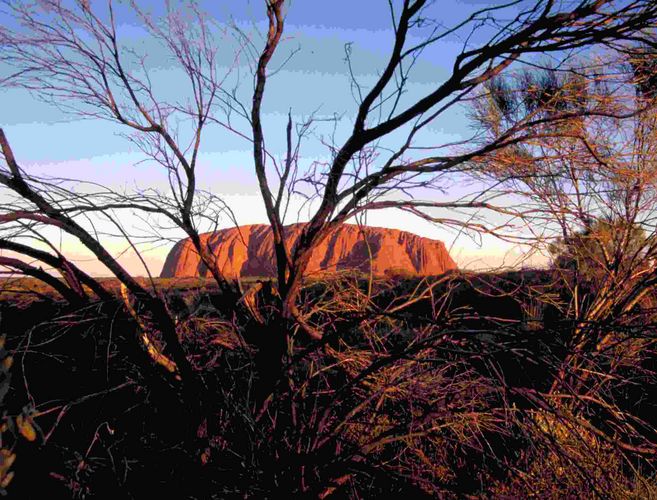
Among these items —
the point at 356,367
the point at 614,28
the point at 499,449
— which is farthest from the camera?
the point at 499,449

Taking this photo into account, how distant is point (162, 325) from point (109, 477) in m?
1.42

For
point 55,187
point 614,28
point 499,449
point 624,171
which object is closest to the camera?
point 614,28

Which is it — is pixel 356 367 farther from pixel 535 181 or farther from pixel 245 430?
pixel 535 181

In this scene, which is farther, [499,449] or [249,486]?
[499,449]

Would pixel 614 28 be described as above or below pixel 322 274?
above

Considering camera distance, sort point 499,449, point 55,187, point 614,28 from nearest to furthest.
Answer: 1. point 614,28
2. point 55,187
3. point 499,449

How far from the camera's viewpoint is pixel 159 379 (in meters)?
5.45

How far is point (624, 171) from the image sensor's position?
18.9ft

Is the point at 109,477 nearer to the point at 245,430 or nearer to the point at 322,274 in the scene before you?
the point at 245,430

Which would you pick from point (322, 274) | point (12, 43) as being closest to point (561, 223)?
point (322, 274)

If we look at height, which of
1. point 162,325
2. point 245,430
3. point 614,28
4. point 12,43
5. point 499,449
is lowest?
point 499,449

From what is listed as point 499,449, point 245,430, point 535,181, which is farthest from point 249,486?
point 535,181

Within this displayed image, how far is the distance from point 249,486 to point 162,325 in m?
1.51

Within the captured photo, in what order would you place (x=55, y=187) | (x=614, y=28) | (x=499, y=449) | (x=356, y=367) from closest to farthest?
(x=614, y=28) → (x=55, y=187) → (x=356, y=367) → (x=499, y=449)
